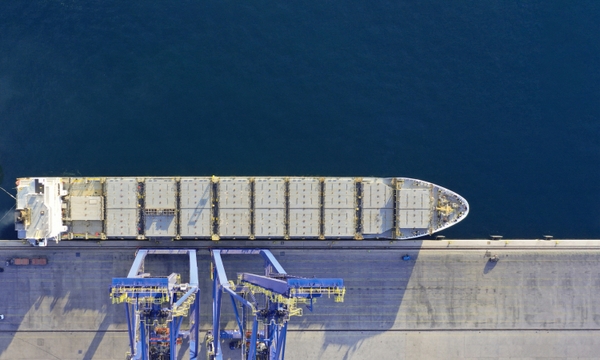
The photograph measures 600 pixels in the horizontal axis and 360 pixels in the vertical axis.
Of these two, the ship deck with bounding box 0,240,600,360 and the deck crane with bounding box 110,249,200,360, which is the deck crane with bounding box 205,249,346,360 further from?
the ship deck with bounding box 0,240,600,360

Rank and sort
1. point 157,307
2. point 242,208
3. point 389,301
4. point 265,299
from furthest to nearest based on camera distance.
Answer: point 389,301 → point 242,208 → point 265,299 → point 157,307

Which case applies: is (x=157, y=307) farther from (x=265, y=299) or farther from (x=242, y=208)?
(x=242, y=208)

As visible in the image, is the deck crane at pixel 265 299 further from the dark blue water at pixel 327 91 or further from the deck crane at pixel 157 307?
the dark blue water at pixel 327 91

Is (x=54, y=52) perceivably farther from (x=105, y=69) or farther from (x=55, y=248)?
(x=55, y=248)

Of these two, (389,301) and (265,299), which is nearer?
(265,299)

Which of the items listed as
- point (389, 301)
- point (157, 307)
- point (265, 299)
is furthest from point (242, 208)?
point (389, 301)
